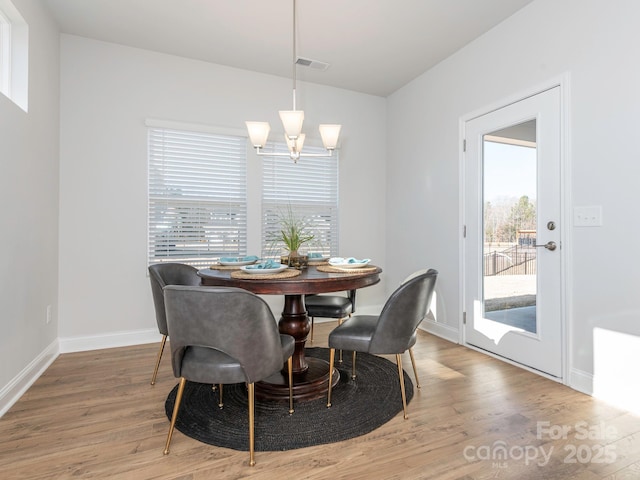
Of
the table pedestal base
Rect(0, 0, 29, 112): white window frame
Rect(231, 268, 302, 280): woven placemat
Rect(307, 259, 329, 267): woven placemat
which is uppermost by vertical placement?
Rect(0, 0, 29, 112): white window frame

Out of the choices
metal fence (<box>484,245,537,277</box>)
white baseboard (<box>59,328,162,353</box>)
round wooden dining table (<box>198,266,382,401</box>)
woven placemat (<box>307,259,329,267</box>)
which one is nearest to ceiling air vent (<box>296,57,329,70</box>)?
woven placemat (<box>307,259,329,267</box>)

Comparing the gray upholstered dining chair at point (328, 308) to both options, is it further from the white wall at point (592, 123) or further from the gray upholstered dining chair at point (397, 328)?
the white wall at point (592, 123)

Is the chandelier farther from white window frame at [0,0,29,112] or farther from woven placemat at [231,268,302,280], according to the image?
white window frame at [0,0,29,112]

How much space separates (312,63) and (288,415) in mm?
3251

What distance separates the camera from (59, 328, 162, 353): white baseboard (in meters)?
3.12

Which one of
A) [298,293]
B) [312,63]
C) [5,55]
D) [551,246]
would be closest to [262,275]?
[298,293]

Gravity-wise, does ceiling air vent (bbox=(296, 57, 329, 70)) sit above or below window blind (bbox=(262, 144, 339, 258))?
above

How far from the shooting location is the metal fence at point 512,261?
2713 millimetres

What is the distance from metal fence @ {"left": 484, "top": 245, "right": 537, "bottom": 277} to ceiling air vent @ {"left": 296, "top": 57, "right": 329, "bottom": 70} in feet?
8.16

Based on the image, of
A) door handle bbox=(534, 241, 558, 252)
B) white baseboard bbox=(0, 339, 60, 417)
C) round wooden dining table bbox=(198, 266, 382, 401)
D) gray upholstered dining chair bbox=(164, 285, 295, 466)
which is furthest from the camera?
door handle bbox=(534, 241, 558, 252)

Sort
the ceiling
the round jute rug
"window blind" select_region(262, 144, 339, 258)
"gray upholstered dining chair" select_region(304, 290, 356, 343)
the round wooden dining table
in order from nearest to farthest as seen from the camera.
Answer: the round jute rug, the round wooden dining table, the ceiling, "gray upholstered dining chair" select_region(304, 290, 356, 343), "window blind" select_region(262, 144, 339, 258)

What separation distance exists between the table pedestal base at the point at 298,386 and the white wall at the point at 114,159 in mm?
1725

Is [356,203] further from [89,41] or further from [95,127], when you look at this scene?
[89,41]

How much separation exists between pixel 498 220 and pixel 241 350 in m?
2.46
